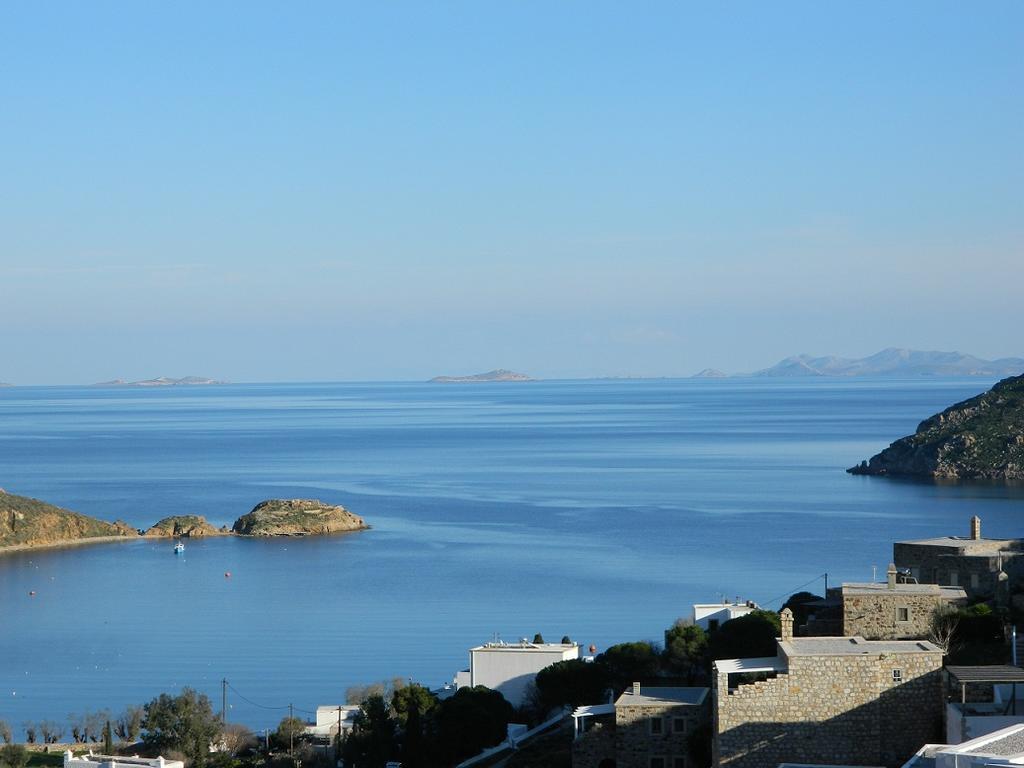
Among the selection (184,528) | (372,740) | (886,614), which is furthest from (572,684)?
(184,528)

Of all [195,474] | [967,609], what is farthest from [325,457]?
[967,609]

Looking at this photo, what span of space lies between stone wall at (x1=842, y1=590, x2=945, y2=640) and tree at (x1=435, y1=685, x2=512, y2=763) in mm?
6706

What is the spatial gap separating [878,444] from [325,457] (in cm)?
4421

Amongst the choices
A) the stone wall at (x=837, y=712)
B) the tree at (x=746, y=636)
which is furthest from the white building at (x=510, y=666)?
the stone wall at (x=837, y=712)

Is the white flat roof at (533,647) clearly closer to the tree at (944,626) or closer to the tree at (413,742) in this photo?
the tree at (413,742)

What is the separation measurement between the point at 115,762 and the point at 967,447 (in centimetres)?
8472

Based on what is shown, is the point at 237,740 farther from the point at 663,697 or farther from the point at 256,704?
the point at 663,697

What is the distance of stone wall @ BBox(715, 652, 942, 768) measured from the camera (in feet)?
53.9

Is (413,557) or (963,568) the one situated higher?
(963,568)

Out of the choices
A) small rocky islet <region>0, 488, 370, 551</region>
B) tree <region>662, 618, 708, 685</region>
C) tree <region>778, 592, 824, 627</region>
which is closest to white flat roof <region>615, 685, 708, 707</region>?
tree <region>778, 592, 824, 627</region>

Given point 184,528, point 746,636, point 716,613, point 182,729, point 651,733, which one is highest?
point 184,528

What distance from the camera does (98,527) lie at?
74.7m

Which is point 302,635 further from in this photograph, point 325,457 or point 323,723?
point 325,457

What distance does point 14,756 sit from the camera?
26.7m
